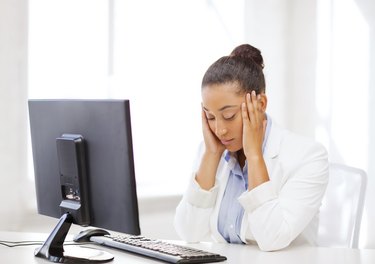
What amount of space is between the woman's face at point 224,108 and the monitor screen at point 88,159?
20.9 inches

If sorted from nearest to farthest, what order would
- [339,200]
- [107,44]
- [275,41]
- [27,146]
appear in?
[339,200] < [27,146] < [107,44] < [275,41]

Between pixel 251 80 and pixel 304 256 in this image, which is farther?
pixel 251 80

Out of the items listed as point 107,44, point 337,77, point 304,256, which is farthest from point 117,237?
point 337,77

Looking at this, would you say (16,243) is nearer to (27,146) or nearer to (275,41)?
(27,146)

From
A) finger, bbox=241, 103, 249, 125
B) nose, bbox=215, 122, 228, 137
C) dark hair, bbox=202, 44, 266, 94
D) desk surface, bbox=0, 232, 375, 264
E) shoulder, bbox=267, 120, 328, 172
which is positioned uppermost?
dark hair, bbox=202, 44, 266, 94

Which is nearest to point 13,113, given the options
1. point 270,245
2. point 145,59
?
point 145,59

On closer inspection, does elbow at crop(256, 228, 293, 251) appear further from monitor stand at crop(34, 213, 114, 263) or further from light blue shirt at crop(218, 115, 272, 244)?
monitor stand at crop(34, 213, 114, 263)

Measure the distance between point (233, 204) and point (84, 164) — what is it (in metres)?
0.67

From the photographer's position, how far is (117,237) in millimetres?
2219

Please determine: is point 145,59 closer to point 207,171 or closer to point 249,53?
point 249,53

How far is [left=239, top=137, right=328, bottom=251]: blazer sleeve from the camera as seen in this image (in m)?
2.16

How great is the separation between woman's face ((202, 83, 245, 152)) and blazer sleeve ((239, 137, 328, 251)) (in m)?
0.20

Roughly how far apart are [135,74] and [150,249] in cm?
179

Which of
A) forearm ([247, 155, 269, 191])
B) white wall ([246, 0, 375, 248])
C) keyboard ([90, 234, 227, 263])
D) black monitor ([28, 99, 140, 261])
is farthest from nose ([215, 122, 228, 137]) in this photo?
white wall ([246, 0, 375, 248])
